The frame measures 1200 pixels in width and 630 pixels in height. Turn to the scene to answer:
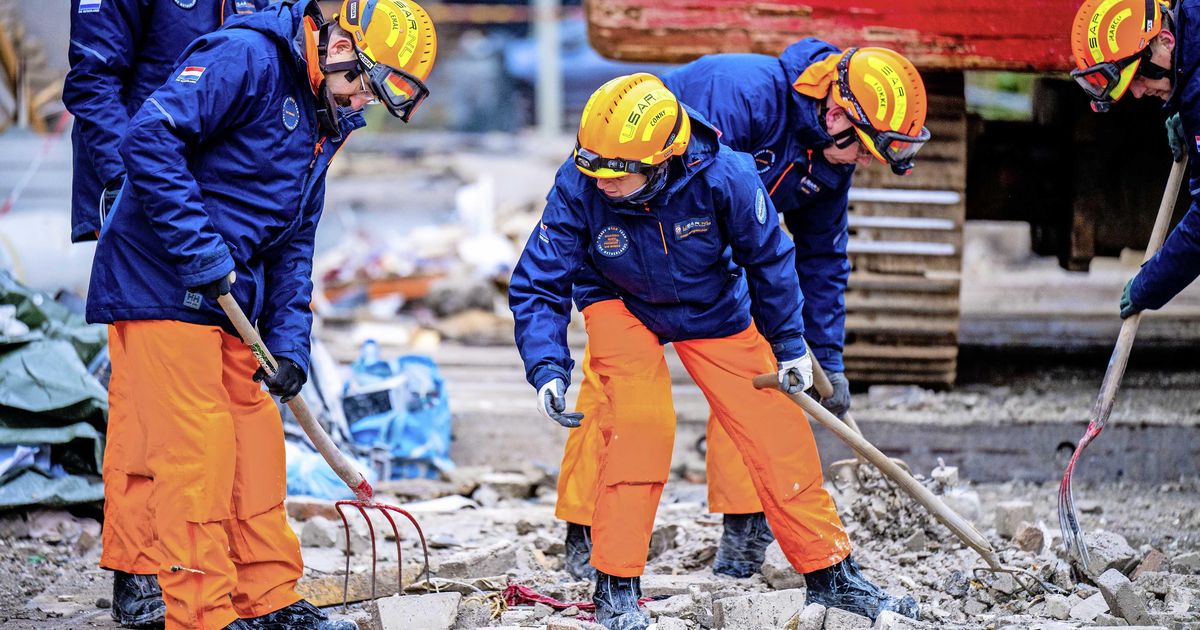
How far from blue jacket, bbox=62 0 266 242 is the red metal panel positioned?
189 cm

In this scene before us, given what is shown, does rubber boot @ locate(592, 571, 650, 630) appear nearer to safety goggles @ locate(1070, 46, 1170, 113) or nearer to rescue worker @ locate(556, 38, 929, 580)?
rescue worker @ locate(556, 38, 929, 580)

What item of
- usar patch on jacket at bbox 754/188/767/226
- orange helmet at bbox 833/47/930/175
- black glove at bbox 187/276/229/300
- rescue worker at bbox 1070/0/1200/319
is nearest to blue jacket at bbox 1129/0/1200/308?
rescue worker at bbox 1070/0/1200/319

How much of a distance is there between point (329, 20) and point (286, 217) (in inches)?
23.2

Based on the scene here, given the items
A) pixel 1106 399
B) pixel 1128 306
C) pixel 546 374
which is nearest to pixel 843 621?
pixel 546 374

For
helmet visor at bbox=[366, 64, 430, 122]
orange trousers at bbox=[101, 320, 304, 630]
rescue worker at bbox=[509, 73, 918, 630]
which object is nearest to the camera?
orange trousers at bbox=[101, 320, 304, 630]

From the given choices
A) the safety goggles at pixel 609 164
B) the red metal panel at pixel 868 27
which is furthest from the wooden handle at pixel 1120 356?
the safety goggles at pixel 609 164

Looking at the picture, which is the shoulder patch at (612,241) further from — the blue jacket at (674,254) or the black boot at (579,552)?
the black boot at (579,552)

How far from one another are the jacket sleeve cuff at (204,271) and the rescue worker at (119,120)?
1.91 ft

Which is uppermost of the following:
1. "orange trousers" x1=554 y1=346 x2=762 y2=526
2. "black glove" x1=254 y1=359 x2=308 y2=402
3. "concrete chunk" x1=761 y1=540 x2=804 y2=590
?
"black glove" x1=254 y1=359 x2=308 y2=402

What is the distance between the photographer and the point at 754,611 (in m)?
4.19

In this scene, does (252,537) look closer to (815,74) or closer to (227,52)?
(227,52)

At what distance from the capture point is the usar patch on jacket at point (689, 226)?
4.09 m

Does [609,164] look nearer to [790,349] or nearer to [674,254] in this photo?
[674,254]

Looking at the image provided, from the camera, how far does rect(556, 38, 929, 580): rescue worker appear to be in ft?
15.0
